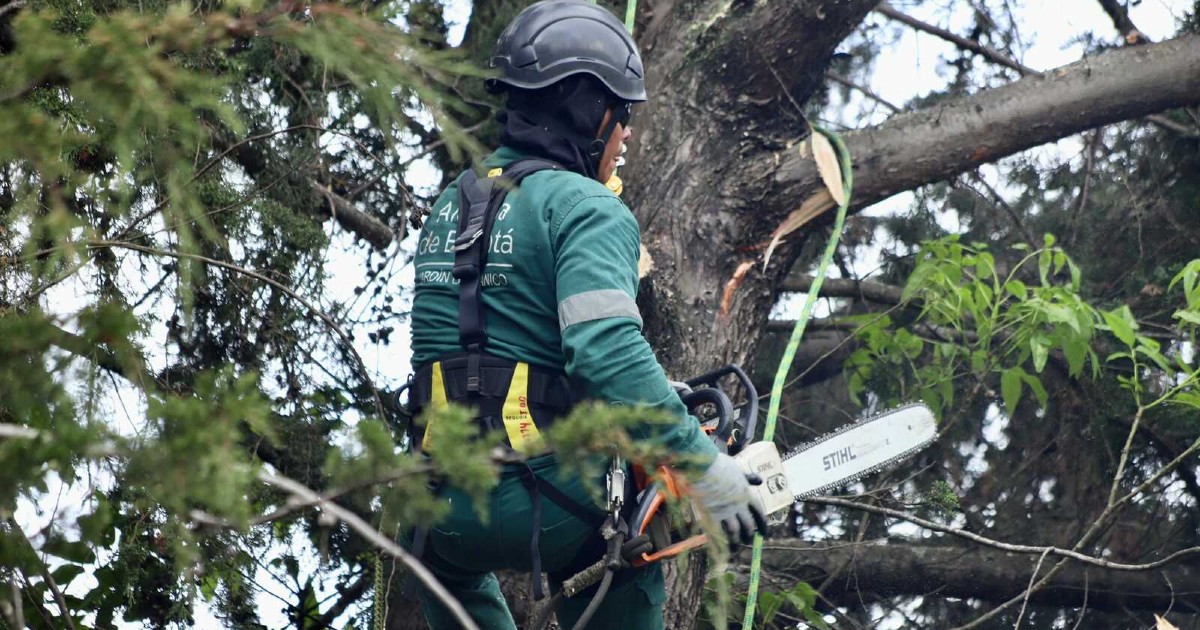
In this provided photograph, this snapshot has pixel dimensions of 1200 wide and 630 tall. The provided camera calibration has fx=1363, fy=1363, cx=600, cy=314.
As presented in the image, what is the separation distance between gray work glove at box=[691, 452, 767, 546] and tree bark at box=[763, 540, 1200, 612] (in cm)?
287

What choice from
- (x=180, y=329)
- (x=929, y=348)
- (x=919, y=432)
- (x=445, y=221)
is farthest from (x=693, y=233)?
(x=929, y=348)

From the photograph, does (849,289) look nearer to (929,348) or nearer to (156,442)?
(929,348)

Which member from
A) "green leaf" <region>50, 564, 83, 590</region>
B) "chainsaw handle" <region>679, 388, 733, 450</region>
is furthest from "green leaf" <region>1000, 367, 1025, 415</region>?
"green leaf" <region>50, 564, 83, 590</region>

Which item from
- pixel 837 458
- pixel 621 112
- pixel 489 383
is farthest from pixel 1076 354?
pixel 489 383

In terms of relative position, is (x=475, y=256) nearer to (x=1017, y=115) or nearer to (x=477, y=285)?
(x=477, y=285)

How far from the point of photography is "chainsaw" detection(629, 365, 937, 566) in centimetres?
329

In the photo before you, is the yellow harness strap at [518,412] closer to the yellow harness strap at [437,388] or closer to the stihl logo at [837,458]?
the yellow harness strap at [437,388]

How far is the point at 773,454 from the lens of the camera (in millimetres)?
3564

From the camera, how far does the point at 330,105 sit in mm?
5141

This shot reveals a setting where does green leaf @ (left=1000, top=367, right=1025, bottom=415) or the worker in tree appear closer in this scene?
the worker in tree

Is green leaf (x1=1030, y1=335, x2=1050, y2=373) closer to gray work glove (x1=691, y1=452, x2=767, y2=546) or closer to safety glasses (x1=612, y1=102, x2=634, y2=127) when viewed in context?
gray work glove (x1=691, y1=452, x2=767, y2=546)

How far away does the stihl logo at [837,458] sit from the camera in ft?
13.2

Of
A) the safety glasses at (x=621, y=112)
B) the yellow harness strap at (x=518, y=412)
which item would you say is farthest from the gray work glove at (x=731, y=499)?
the safety glasses at (x=621, y=112)

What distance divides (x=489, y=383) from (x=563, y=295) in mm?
273
